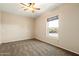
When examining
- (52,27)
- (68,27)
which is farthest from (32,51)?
(52,27)

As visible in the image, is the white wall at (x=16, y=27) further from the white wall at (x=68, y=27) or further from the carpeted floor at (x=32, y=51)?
the white wall at (x=68, y=27)

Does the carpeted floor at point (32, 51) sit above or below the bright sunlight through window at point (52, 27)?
below

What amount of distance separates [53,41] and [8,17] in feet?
11.2

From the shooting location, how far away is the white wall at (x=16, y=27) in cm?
515

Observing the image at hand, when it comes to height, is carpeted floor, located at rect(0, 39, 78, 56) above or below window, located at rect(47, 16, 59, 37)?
below

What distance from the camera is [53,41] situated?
4398mm

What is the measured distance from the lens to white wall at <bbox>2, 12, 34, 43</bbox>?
16.9ft

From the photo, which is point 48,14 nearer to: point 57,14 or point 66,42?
point 57,14

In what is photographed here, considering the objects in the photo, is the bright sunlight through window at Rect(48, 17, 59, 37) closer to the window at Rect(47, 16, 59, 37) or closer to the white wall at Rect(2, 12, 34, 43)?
the window at Rect(47, 16, 59, 37)

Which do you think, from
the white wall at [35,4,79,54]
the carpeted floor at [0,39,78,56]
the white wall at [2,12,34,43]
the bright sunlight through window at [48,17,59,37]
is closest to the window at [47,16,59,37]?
the bright sunlight through window at [48,17,59,37]

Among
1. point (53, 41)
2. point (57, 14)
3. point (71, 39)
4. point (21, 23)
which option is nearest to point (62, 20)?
point (57, 14)

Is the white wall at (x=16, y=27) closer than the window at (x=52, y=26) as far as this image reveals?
No

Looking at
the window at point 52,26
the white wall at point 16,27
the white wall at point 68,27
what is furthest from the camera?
the white wall at point 16,27

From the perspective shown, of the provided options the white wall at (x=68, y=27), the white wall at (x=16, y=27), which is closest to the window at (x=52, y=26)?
the white wall at (x=68, y=27)
